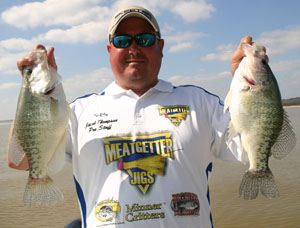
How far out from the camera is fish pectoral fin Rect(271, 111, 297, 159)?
2.50 m

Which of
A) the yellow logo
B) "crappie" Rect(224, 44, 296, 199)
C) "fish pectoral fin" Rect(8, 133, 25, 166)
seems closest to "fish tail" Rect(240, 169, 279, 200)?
"crappie" Rect(224, 44, 296, 199)

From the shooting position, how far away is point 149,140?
8.65ft

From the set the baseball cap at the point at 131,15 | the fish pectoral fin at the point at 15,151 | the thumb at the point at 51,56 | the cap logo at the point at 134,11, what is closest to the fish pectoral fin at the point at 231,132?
the baseball cap at the point at 131,15

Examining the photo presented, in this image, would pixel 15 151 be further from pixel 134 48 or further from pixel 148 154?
pixel 134 48

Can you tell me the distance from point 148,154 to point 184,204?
553 millimetres

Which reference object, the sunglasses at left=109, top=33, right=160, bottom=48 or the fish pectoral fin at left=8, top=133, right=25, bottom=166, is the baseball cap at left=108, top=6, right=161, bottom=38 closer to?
the sunglasses at left=109, top=33, right=160, bottom=48

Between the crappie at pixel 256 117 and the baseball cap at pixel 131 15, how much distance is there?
3.54 feet

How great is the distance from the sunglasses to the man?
0.04ft

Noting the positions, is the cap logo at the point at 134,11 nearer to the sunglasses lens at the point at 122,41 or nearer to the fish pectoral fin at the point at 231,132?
the sunglasses lens at the point at 122,41

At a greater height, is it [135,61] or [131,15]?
[131,15]

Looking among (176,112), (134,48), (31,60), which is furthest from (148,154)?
(31,60)

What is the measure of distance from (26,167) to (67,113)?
67 centimetres

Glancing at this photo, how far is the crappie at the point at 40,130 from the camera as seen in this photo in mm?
2381

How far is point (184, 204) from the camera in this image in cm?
246
